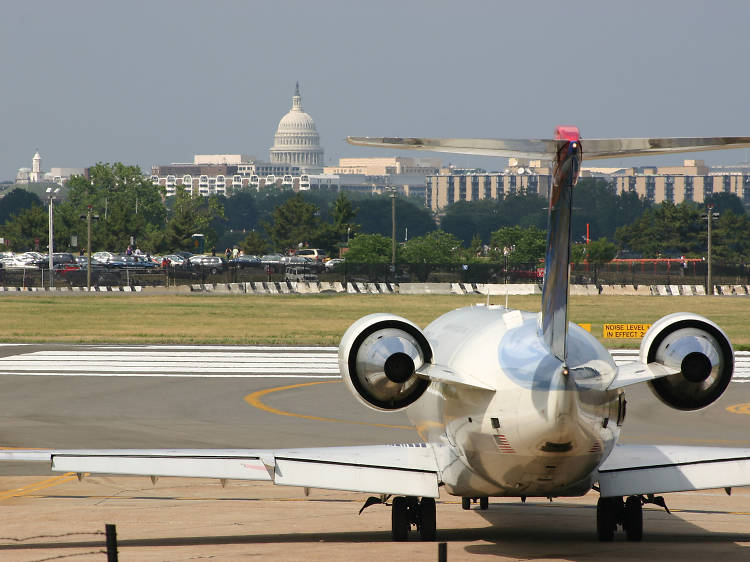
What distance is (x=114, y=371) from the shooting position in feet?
125

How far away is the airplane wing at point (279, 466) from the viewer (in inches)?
558

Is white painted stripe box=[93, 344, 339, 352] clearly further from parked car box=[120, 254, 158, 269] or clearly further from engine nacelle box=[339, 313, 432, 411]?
parked car box=[120, 254, 158, 269]

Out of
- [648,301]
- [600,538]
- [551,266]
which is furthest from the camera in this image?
[648,301]

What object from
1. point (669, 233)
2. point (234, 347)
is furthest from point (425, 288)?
point (669, 233)

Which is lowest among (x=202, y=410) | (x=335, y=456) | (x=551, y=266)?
(x=202, y=410)

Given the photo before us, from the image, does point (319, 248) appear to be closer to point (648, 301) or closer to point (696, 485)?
point (648, 301)

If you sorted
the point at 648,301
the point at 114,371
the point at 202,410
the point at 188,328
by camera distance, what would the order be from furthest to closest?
the point at 648,301
the point at 188,328
the point at 114,371
the point at 202,410

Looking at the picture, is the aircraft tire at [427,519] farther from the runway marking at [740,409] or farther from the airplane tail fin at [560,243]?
the runway marking at [740,409]

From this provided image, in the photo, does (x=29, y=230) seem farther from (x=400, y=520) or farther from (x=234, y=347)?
(x=400, y=520)

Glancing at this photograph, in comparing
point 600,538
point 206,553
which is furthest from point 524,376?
point 206,553

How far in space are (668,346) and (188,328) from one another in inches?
1642

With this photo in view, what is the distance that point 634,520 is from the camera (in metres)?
15.4

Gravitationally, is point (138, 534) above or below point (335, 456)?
below

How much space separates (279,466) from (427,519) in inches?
87.5
